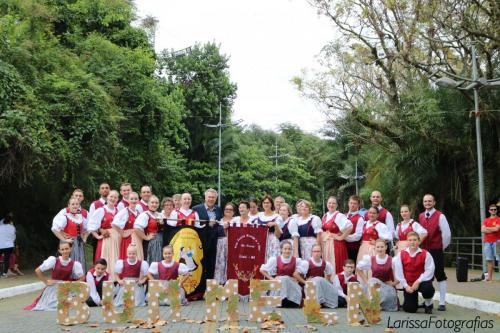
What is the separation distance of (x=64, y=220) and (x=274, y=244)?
4.15m

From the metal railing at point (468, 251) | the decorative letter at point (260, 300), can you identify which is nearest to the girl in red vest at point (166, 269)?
the decorative letter at point (260, 300)

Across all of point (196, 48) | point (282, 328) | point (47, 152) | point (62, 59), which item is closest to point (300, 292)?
point (282, 328)

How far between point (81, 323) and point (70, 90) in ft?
42.0

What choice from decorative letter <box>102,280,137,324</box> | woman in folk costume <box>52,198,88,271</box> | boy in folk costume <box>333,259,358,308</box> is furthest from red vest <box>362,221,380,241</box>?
woman in folk costume <box>52,198,88,271</box>

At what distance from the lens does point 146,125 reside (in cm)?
2698

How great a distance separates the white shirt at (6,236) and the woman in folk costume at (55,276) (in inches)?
301

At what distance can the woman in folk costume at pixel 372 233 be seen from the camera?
41.7 feet

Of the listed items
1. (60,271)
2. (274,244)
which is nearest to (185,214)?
(274,244)

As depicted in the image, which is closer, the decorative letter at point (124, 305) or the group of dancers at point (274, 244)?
the decorative letter at point (124, 305)

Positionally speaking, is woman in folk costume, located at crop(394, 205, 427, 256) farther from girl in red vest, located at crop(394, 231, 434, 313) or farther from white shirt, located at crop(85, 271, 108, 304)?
white shirt, located at crop(85, 271, 108, 304)

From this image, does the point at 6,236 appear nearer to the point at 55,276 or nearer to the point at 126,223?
the point at 126,223

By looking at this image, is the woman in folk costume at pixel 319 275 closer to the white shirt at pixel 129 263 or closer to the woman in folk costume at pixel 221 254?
the woman in folk costume at pixel 221 254

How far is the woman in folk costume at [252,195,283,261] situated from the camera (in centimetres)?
1284

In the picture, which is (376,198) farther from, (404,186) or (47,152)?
(404,186)
